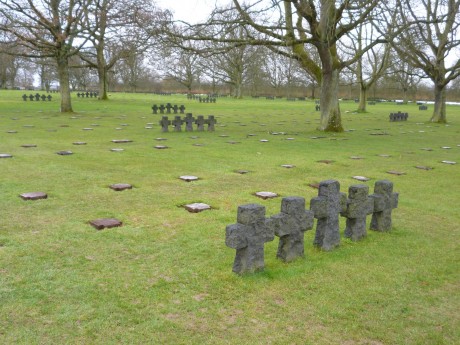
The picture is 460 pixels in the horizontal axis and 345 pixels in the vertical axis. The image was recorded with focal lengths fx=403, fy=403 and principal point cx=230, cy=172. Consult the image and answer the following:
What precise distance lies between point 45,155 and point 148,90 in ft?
264

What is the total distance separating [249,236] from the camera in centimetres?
312

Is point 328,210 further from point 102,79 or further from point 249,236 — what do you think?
point 102,79

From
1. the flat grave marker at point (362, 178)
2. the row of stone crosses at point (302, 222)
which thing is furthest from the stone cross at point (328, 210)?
the flat grave marker at point (362, 178)

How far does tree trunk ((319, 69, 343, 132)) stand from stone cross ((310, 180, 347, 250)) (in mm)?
11757

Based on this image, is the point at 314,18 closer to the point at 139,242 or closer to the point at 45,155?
the point at 45,155

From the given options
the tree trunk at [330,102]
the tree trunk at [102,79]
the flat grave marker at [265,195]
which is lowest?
the flat grave marker at [265,195]

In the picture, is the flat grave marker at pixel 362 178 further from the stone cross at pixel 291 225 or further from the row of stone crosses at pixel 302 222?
the stone cross at pixel 291 225

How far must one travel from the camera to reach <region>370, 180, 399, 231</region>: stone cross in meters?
4.20

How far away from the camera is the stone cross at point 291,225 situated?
3.33 meters

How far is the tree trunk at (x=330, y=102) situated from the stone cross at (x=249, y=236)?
41.0ft

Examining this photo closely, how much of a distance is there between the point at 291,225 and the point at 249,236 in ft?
1.47

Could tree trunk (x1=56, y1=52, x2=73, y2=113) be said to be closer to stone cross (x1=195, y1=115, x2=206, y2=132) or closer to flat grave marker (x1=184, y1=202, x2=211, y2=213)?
stone cross (x1=195, y1=115, x2=206, y2=132)

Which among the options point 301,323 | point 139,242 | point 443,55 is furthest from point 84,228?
point 443,55

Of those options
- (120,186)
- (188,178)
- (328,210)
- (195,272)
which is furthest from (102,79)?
(195,272)
